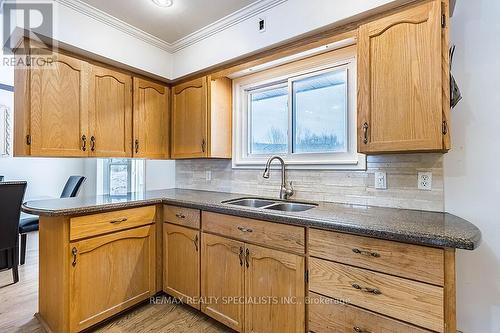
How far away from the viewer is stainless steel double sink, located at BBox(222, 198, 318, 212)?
6.32 ft

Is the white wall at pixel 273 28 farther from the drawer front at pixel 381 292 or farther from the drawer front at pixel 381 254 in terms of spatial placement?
the drawer front at pixel 381 292

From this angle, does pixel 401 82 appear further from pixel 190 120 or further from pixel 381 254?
pixel 190 120

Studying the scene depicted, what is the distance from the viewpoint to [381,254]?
1.17 meters

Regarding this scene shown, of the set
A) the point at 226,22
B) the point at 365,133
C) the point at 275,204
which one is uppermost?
the point at 226,22

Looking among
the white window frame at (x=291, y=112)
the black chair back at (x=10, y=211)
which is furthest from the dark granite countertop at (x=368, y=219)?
the black chair back at (x=10, y=211)

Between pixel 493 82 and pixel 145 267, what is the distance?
104 inches

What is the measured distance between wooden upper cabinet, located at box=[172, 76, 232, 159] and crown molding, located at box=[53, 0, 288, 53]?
386 millimetres

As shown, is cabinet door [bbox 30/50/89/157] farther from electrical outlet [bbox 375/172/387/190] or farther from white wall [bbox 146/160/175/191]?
electrical outlet [bbox 375/172/387/190]

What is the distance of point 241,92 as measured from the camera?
102 inches

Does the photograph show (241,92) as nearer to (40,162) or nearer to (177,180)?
(177,180)

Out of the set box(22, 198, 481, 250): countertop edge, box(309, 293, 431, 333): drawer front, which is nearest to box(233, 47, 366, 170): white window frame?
box(22, 198, 481, 250): countertop edge

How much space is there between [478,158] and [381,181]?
508 mm

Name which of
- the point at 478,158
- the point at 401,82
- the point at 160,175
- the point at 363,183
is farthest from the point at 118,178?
the point at 478,158

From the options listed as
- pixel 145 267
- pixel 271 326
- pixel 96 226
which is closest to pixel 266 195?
pixel 271 326
